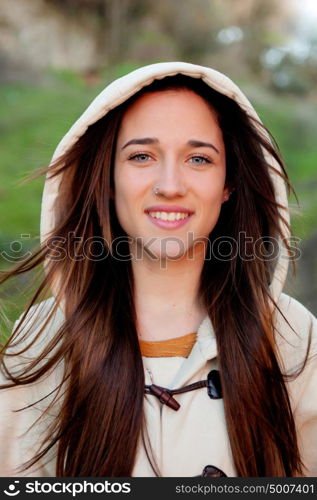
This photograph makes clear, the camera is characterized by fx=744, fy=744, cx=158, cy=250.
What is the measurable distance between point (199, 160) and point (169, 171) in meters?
0.14

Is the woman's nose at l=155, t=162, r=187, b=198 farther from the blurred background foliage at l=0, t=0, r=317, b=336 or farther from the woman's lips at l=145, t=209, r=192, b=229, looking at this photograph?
the blurred background foliage at l=0, t=0, r=317, b=336

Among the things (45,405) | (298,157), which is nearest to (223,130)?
(45,405)

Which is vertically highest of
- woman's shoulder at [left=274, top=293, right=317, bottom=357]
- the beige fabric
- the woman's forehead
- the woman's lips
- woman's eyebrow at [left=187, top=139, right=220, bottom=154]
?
the woman's forehead

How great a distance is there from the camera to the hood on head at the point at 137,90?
89.0 inches

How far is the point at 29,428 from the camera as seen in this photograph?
2.34 meters

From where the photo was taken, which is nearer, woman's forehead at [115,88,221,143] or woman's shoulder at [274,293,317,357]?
woman's forehead at [115,88,221,143]

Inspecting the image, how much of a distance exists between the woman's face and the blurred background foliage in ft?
20.3

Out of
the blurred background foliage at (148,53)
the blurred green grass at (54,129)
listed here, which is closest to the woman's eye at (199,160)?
the blurred green grass at (54,129)

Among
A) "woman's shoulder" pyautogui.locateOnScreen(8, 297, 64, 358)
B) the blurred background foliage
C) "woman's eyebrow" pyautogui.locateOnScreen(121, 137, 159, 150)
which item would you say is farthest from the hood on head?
the blurred background foliage

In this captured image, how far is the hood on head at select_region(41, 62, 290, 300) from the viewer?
2.26 meters

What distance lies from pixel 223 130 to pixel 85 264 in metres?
0.64

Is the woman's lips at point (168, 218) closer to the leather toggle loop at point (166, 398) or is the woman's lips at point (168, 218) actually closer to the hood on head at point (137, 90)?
the hood on head at point (137, 90)

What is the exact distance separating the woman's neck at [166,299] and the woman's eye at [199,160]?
316 millimetres

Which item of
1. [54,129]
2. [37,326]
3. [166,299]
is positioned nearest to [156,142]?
[166,299]
